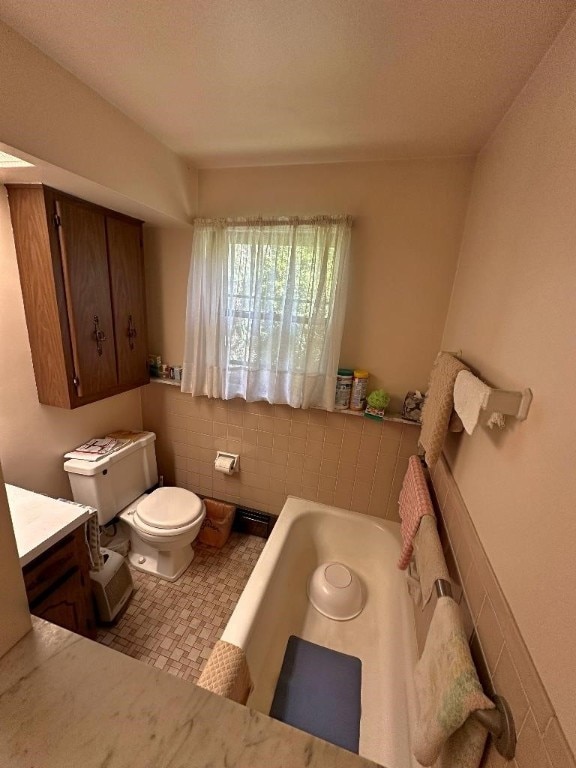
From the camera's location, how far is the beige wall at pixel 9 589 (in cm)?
45

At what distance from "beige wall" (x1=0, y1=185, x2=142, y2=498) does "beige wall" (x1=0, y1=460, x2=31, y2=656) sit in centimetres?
141

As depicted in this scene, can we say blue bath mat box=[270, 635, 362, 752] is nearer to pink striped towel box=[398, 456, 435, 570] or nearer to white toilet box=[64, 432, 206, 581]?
pink striped towel box=[398, 456, 435, 570]

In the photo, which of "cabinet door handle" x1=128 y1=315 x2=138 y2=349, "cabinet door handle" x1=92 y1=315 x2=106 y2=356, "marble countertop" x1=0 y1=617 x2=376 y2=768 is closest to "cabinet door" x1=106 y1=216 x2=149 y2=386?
"cabinet door handle" x1=128 y1=315 x2=138 y2=349

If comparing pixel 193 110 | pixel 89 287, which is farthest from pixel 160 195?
pixel 89 287

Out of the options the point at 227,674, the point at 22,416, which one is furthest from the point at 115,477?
the point at 227,674

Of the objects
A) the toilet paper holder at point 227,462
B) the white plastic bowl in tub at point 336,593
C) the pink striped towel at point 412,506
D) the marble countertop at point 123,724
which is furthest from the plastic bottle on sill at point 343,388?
the marble countertop at point 123,724

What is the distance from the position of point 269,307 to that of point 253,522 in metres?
1.54

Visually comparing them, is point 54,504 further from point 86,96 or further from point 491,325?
point 491,325

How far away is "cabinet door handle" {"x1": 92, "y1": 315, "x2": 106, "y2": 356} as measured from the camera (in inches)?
63.6

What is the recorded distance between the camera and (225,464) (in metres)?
2.05

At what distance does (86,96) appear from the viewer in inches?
44.3

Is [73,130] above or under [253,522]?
above

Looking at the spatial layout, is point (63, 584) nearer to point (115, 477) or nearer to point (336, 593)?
point (115, 477)

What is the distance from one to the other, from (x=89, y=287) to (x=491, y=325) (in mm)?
1821
